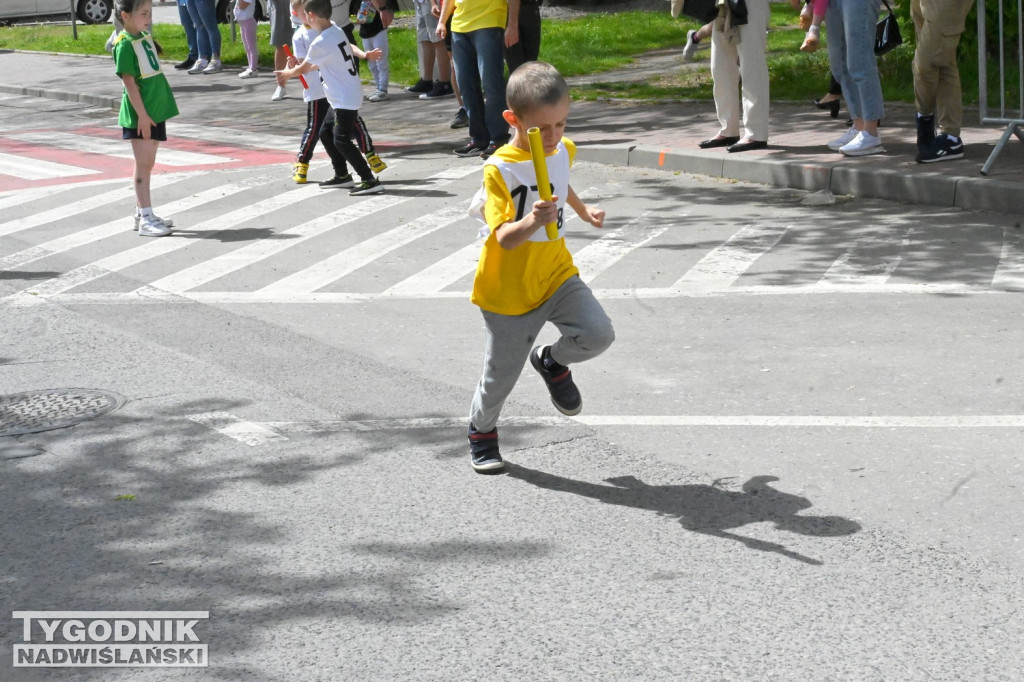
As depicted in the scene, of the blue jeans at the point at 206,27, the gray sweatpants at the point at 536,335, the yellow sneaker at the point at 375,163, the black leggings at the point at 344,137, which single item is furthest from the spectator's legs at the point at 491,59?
the blue jeans at the point at 206,27

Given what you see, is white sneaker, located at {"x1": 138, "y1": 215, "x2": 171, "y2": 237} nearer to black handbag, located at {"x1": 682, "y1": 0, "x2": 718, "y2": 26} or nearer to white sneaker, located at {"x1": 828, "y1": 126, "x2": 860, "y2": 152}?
black handbag, located at {"x1": 682, "y1": 0, "x2": 718, "y2": 26}

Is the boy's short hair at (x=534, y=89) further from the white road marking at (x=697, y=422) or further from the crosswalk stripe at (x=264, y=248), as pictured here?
the crosswalk stripe at (x=264, y=248)

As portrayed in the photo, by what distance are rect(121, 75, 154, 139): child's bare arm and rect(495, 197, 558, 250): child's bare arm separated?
573 centimetres

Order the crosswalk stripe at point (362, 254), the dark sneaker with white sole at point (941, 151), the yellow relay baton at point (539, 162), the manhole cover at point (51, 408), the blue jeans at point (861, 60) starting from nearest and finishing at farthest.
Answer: the yellow relay baton at point (539, 162) → the manhole cover at point (51, 408) → the crosswalk stripe at point (362, 254) → the dark sneaker with white sole at point (941, 151) → the blue jeans at point (861, 60)

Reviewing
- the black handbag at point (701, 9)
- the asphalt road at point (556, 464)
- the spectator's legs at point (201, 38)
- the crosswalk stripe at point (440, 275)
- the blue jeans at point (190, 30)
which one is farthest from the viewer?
the blue jeans at point (190, 30)

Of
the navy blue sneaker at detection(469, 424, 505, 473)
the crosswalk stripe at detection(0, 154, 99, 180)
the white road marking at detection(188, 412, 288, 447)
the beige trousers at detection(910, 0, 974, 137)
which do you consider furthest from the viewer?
the crosswalk stripe at detection(0, 154, 99, 180)

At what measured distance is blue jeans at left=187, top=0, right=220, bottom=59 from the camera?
70.1ft

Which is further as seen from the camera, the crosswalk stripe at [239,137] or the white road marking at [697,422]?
the crosswalk stripe at [239,137]

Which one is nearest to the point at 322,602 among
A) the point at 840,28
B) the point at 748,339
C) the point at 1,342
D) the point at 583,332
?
the point at 583,332

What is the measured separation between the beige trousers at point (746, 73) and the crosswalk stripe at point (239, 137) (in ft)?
15.7

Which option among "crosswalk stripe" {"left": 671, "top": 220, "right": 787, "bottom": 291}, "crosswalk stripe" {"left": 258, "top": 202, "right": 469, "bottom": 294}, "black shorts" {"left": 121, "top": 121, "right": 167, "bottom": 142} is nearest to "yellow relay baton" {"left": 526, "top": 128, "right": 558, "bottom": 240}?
"crosswalk stripe" {"left": 671, "top": 220, "right": 787, "bottom": 291}

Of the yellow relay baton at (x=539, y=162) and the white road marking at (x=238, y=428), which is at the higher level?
the yellow relay baton at (x=539, y=162)

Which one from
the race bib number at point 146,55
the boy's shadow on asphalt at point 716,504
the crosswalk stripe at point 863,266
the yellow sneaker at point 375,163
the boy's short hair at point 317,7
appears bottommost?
the boy's shadow on asphalt at point 716,504

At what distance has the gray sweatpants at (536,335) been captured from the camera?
16.9 ft
